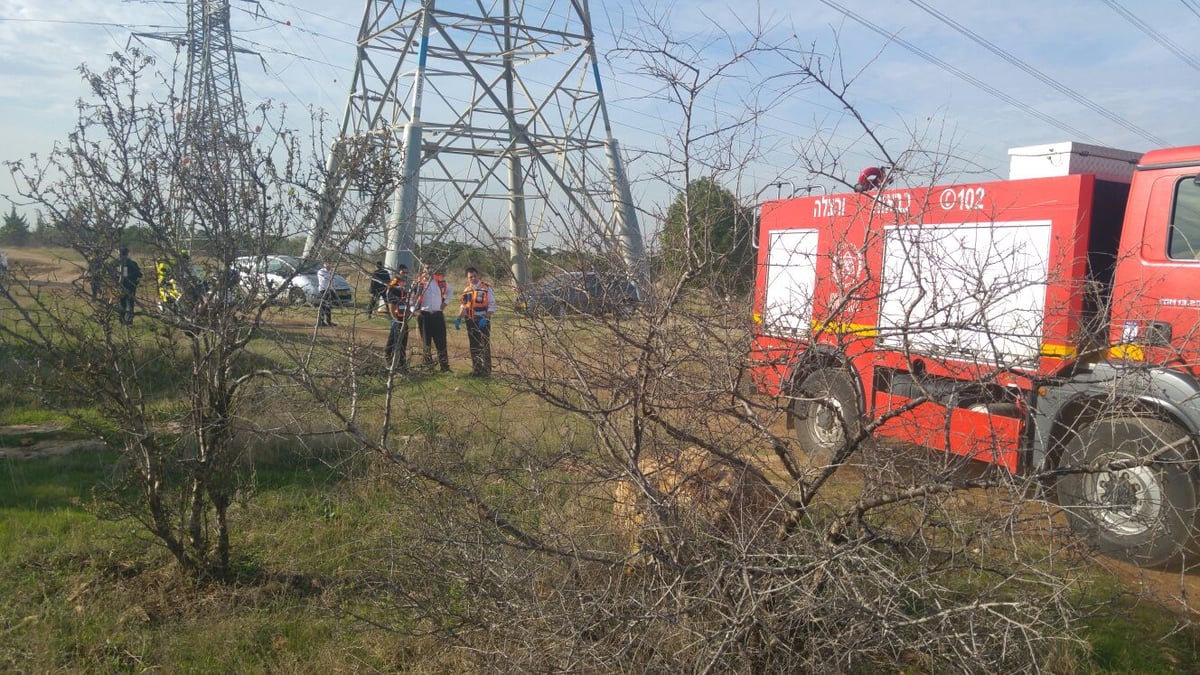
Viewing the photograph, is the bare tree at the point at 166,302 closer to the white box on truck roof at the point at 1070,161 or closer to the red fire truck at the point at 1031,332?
the red fire truck at the point at 1031,332

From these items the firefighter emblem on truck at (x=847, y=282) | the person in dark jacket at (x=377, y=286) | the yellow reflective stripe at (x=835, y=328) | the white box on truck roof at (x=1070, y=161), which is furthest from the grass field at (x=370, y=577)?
the white box on truck roof at (x=1070, y=161)

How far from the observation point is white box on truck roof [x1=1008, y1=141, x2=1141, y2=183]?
626 centimetres

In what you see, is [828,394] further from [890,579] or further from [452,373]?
[452,373]

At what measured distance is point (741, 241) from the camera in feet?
12.3

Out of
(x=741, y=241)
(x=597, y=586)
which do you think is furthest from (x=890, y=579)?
(x=741, y=241)

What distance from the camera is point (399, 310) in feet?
14.8

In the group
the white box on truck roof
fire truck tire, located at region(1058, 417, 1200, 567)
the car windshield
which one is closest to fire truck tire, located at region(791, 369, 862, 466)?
fire truck tire, located at region(1058, 417, 1200, 567)

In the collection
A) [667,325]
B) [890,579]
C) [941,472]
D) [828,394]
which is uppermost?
[667,325]

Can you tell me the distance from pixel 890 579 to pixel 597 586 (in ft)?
3.84

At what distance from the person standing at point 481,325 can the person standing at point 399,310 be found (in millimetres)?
335

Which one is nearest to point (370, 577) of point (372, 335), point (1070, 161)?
point (372, 335)

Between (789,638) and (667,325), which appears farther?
(667,325)

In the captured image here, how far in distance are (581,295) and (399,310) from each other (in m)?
1.33

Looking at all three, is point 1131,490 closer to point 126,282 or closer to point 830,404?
point 830,404
